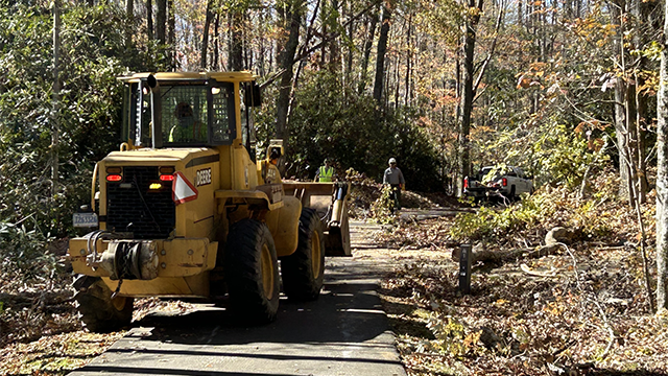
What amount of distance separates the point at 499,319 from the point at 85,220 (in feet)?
16.9

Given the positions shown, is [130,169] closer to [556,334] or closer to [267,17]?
[556,334]

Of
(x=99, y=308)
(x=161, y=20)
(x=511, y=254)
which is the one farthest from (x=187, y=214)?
(x=161, y=20)

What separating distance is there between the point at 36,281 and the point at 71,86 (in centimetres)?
810

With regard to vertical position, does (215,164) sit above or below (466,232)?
above

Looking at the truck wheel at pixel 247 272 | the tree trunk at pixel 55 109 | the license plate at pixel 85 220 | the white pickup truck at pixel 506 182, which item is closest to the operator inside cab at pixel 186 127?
the truck wheel at pixel 247 272

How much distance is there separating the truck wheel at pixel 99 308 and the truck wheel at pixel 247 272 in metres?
1.37

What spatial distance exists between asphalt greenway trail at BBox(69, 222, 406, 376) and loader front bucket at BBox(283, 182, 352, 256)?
6.07ft

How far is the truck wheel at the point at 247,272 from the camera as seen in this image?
8.00 meters

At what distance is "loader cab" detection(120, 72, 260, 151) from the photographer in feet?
28.5

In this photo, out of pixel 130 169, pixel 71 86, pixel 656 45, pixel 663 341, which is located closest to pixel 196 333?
pixel 130 169

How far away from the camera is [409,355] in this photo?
738cm

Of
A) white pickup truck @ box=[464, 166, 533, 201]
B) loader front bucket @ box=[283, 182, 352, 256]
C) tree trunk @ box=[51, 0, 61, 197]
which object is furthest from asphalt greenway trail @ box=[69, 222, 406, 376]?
white pickup truck @ box=[464, 166, 533, 201]

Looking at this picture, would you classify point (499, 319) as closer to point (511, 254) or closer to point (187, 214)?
point (187, 214)

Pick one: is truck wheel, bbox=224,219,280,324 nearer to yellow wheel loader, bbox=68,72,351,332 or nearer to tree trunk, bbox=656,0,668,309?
yellow wheel loader, bbox=68,72,351,332
